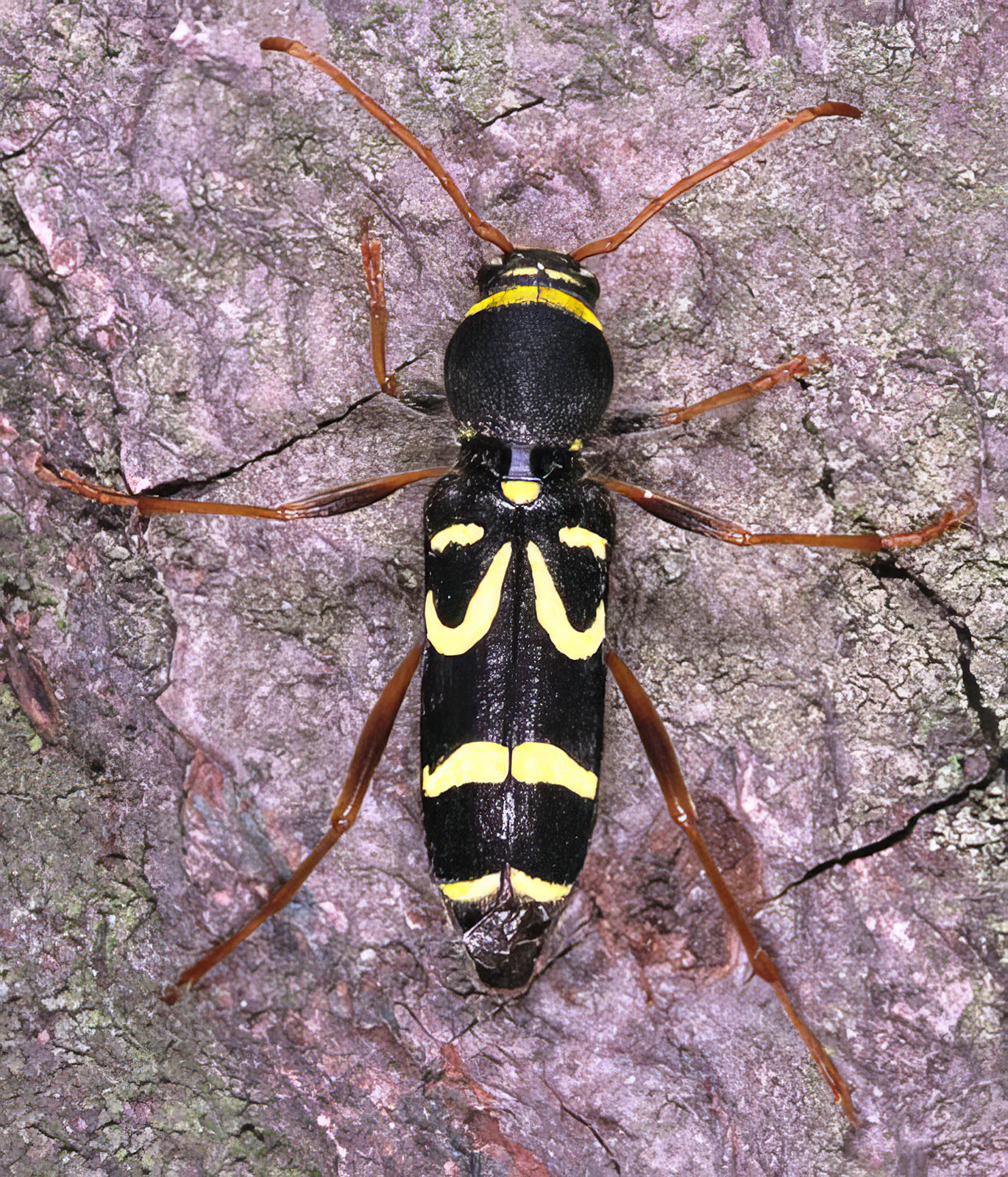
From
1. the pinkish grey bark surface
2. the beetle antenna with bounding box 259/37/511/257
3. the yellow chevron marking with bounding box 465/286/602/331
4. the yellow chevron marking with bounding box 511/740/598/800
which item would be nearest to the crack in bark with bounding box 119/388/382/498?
the pinkish grey bark surface

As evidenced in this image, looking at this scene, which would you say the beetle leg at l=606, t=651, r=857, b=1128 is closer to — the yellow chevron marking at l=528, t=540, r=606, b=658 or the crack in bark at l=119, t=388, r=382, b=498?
the yellow chevron marking at l=528, t=540, r=606, b=658

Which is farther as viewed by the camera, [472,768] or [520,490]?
[520,490]

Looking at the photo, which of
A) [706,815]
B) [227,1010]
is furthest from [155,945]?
[706,815]

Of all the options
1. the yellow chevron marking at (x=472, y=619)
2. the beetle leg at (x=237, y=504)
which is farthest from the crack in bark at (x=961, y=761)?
the beetle leg at (x=237, y=504)

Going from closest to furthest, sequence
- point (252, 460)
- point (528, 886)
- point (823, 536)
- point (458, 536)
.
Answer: point (528, 886) → point (823, 536) → point (458, 536) → point (252, 460)

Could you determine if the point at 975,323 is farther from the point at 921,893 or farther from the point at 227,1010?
the point at 227,1010

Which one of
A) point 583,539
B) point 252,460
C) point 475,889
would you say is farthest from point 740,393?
point 475,889

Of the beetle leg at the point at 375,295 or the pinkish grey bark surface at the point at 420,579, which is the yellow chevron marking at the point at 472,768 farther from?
the beetle leg at the point at 375,295

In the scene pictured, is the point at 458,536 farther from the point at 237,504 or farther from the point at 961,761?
the point at 961,761
